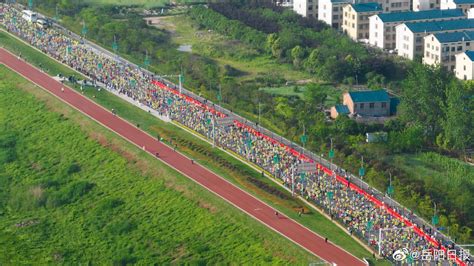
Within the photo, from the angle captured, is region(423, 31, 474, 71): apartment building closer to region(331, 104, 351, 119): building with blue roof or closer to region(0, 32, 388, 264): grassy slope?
region(331, 104, 351, 119): building with blue roof

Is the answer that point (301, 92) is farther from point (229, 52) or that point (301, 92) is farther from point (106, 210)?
point (106, 210)

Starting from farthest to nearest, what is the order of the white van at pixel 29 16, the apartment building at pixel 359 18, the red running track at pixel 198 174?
1. the white van at pixel 29 16
2. the apartment building at pixel 359 18
3. the red running track at pixel 198 174

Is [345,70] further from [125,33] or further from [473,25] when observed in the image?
[125,33]

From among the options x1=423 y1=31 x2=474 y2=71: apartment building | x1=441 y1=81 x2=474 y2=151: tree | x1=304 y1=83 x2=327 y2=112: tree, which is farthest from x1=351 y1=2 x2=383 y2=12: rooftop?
x1=441 y1=81 x2=474 y2=151: tree

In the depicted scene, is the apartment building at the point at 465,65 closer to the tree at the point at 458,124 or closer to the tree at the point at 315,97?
the tree at the point at 315,97

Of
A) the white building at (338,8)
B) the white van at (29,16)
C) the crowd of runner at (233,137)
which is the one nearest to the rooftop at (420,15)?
the white building at (338,8)
